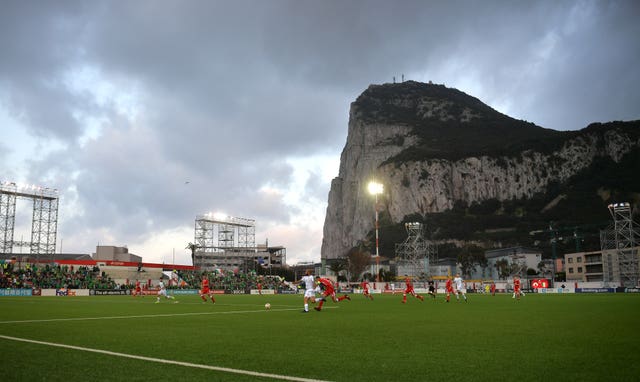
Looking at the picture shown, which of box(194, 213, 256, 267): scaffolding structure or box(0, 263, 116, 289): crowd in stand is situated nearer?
box(0, 263, 116, 289): crowd in stand

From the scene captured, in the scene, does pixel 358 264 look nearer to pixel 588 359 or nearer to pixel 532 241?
pixel 532 241

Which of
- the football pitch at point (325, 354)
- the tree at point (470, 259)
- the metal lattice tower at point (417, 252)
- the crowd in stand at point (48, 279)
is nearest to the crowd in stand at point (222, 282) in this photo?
the crowd in stand at point (48, 279)

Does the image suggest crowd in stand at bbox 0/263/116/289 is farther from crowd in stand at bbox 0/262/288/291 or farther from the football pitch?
the football pitch

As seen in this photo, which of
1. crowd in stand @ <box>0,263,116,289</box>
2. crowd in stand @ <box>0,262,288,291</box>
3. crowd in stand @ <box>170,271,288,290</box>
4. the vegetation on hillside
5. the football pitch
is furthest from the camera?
the vegetation on hillside

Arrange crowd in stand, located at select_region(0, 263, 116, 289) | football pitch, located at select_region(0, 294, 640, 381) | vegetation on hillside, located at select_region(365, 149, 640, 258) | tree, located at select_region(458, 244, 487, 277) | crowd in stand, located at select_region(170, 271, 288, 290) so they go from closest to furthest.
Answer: football pitch, located at select_region(0, 294, 640, 381) → crowd in stand, located at select_region(0, 263, 116, 289) → crowd in stand, located at select_region(170, 271, 288, 290) → tree, located at select_region(458, 244, 487, 277) → vegetation on hillside, located at select_region(365, 149, 640, 258)

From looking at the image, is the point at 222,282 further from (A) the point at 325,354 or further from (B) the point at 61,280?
(A) the point at 325,354

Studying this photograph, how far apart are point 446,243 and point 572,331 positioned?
187633 millimetres

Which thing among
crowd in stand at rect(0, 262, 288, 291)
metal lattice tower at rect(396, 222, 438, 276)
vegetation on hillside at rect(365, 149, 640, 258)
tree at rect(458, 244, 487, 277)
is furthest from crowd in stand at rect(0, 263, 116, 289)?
vegetation on hillside at rect(365, 149, 640, 258)

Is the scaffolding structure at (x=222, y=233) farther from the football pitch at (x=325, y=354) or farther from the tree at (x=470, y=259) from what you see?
the football pitch at (x=325, y=354)

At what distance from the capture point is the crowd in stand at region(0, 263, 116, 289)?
2373 inches

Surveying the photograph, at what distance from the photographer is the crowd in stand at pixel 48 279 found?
60.3m

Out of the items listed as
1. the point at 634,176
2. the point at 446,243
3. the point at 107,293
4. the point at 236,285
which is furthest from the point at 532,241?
the point at 107,293

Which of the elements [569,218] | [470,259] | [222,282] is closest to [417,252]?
[470,259]

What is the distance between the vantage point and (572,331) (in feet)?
40.1
